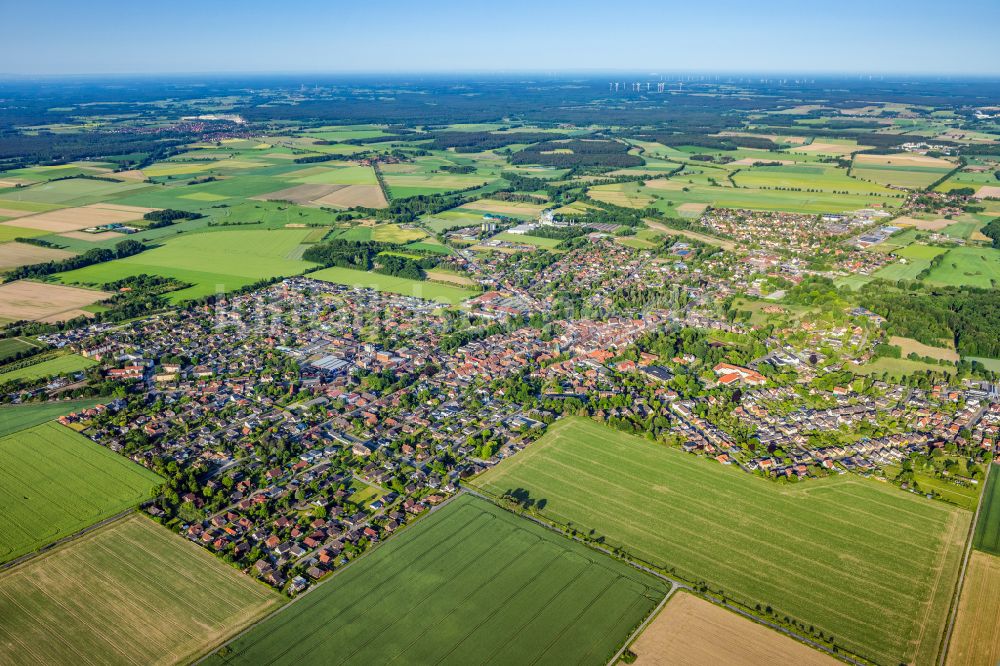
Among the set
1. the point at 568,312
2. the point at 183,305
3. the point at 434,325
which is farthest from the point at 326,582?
the point at 183,305

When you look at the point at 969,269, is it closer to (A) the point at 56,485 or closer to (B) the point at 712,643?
(B) the point at 712,643

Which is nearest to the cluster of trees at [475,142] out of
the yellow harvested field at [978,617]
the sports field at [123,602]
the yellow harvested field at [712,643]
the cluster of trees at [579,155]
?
the cluster of trees at [579,155]

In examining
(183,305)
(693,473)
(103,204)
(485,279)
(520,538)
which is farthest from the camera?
(103,204)

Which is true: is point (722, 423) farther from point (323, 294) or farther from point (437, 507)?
point (323, 294)

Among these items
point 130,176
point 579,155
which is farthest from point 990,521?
point 130,176

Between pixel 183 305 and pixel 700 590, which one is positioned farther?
pixel 183 305

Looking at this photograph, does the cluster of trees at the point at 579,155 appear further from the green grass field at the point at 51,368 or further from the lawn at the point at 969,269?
the green grass field at the point at 51,368

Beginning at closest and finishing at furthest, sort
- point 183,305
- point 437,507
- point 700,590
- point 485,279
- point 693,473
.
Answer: point 700,590 < point 437,507 < point 693,473 < point 183,305 < point 485,279
